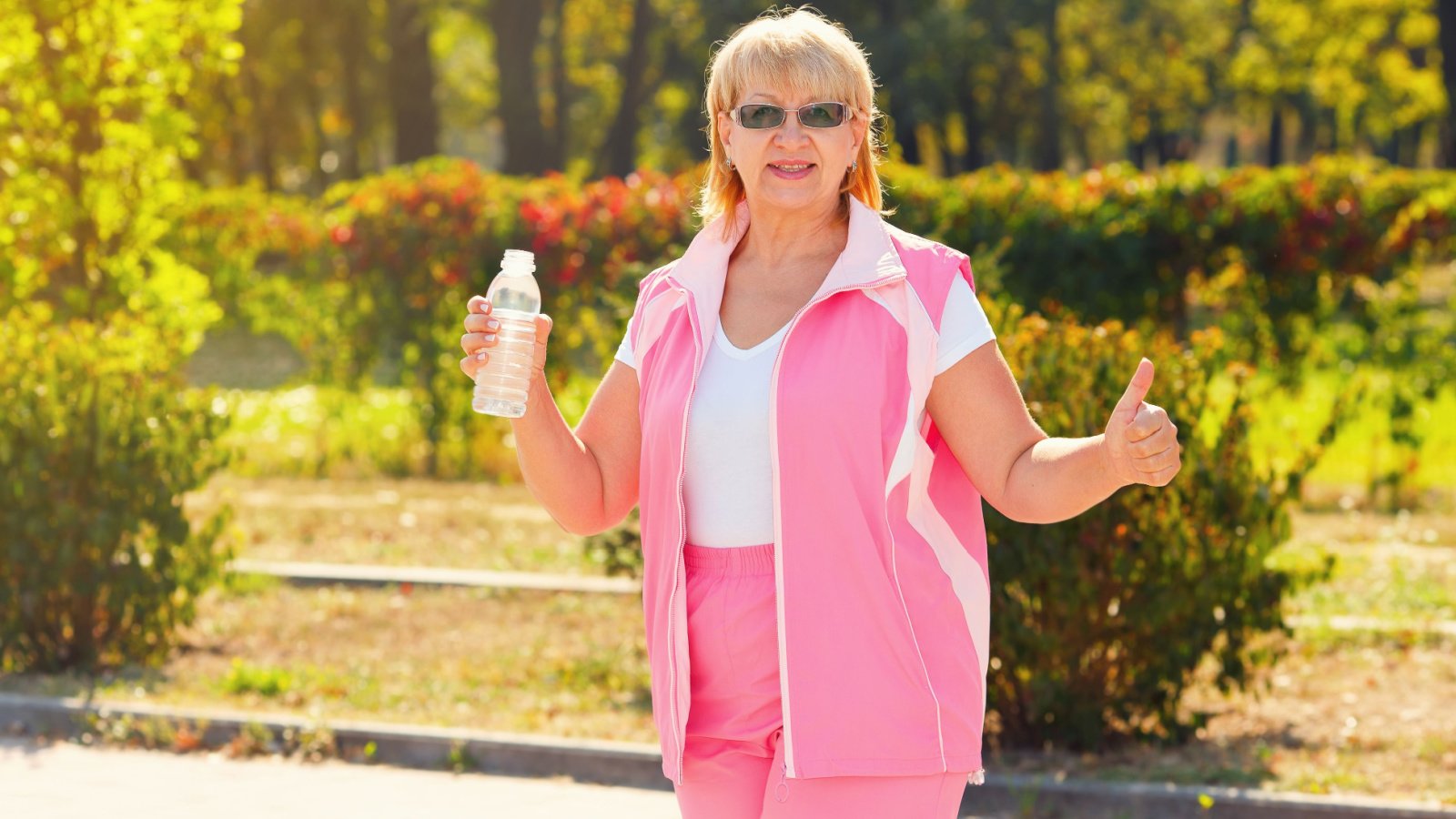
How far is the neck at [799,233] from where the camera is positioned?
3.22 meters

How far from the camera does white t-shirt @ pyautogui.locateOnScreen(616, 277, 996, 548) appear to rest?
118 inches

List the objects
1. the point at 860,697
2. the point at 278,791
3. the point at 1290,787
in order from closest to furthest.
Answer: the point at 860,697, the point at 1290,787, the point at 278,791

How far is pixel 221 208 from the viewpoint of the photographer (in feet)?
66.6

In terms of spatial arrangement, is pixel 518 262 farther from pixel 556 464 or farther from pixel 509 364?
pixel 556 464

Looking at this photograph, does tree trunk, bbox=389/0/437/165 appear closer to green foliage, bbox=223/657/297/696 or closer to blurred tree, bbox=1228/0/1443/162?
blurred tree, bbox=1228/0/1443/162

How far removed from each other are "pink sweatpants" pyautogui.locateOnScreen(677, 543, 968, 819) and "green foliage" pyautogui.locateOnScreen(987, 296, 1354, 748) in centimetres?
293

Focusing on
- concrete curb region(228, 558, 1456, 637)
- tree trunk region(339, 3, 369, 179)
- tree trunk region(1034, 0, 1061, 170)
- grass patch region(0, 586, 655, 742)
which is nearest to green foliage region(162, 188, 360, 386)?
concrete curb region(228, 558, 1456, 637)

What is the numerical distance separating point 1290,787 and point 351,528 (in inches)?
243

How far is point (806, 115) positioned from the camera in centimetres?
309

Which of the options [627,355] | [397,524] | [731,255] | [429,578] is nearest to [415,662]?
[429,578]

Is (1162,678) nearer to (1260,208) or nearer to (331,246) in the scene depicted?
(1260,208)

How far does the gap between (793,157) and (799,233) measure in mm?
168

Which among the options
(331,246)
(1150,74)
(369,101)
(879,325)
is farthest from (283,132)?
(879,325)

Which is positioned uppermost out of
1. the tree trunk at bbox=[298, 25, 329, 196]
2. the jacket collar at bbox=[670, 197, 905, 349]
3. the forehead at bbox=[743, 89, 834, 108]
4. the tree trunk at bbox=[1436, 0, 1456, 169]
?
the tree trunk at bbox=[298, 25, 329, 196]
